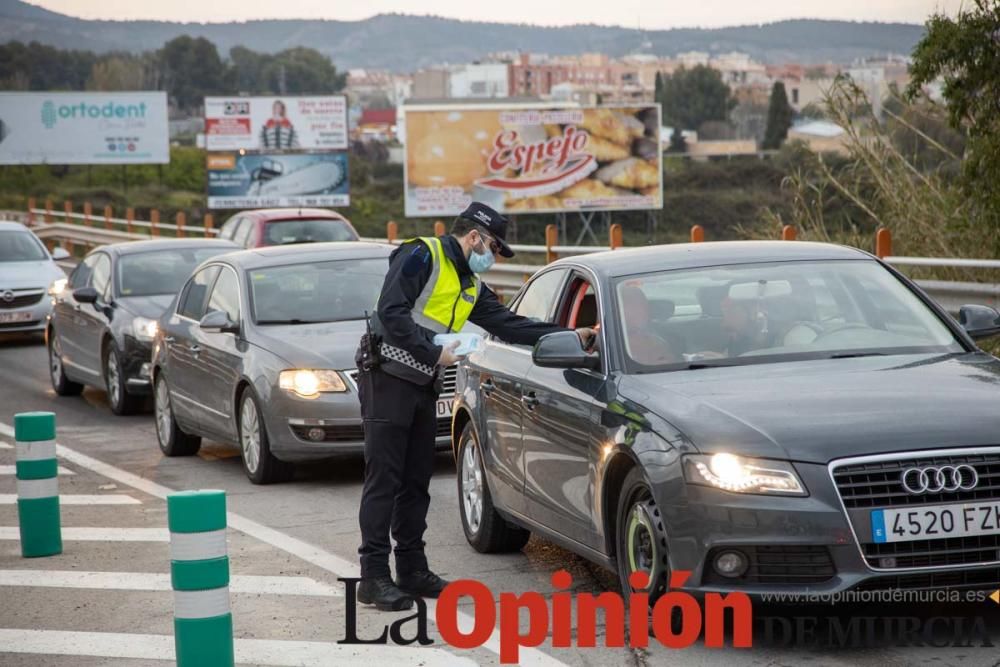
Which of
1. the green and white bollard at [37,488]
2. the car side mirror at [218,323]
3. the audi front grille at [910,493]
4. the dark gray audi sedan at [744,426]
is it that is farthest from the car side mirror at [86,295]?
the audi front grille at [910,493]

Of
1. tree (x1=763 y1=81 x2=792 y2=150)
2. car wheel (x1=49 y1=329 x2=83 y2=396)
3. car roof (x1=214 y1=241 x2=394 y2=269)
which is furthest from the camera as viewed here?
tree (x1=763 y1=81 x2=792 y2=150)

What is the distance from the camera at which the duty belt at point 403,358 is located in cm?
744

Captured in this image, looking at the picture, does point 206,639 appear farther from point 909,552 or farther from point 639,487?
point 909,552

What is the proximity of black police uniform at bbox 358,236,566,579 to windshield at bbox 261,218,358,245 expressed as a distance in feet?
50.1

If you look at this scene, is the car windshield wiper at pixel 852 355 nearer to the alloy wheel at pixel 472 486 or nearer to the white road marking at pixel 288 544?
the white road marking at pixel 288 544

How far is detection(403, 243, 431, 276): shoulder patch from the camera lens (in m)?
7.43

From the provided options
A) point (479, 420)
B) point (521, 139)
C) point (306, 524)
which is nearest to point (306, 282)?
point (306, 524)

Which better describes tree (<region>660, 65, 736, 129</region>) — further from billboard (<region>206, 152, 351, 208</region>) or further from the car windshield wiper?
the car windshield wiper

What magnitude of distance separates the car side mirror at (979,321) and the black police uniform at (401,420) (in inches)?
87.7

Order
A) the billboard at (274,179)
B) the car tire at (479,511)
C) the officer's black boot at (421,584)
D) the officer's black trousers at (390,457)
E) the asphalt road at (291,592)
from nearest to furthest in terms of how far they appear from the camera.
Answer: the asphalt road at (291,592)
the officer's black trousers at (390,457)
the officer's black boot at (421,584)
the car tire at (479,511)
the billboard at (274,179)

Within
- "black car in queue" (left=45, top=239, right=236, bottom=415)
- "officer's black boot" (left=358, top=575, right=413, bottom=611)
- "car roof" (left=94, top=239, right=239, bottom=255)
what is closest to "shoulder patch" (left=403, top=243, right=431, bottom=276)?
"officer's black boot" (left=358, top=575, right=413, bottom=611)

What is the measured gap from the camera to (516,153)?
61.8 metres

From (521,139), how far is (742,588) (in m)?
56.0

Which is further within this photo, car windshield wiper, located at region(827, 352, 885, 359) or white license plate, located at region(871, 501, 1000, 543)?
car windshield wiper, located at region(827, 352, 885, 359)
